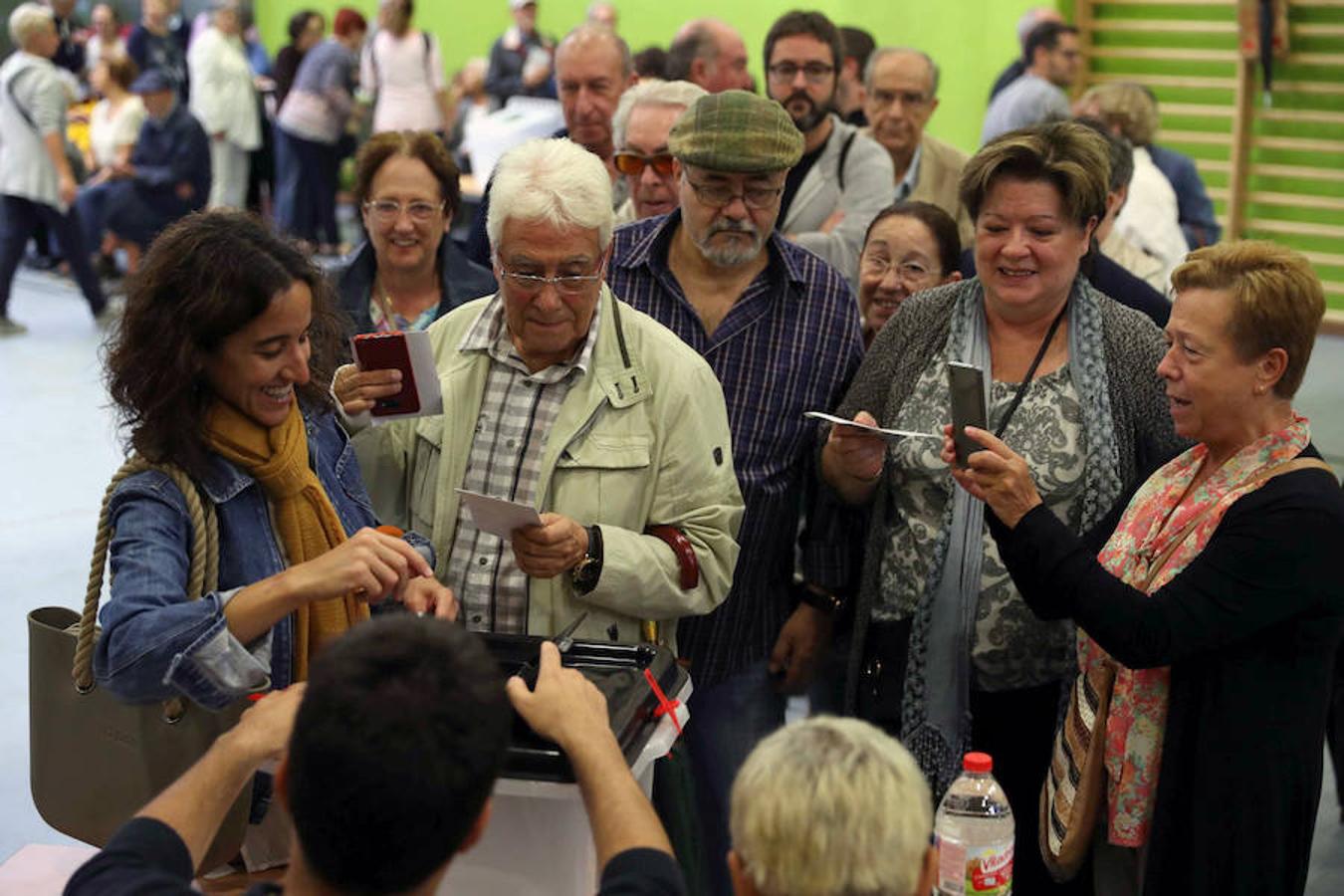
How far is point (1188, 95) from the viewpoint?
11891 millimetres

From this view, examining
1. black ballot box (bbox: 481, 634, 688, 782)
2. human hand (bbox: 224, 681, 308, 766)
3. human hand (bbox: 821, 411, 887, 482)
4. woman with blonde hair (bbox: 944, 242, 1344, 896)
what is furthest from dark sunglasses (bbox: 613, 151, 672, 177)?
human hand (bbox: 224, 681, 308, 766)

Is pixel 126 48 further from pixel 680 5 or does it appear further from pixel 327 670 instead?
pixel 327 670

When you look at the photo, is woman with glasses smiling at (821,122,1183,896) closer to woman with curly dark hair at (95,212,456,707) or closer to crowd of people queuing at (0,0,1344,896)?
crowd of people queuing at (0,0,1344,896)

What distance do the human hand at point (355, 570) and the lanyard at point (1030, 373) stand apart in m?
1.25

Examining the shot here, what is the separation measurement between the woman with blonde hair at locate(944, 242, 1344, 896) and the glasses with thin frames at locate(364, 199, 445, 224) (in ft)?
5.28

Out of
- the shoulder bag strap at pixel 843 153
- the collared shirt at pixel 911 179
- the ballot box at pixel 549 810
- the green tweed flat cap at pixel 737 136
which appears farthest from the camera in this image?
the collared shirt at pixel 911 179

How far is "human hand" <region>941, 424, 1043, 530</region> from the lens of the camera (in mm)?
2643

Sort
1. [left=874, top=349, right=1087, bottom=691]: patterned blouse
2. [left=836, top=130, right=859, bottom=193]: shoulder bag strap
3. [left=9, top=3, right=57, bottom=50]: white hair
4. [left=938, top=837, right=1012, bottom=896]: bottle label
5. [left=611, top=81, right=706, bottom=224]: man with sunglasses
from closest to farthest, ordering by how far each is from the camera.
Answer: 1. [left=938, top=837, right=1012, bottom=896]: bottle label
2. [left=874, top=349, right=1087, bottom=691]: patterned blouse
3. [left=611, top=81, right=706, bottom=224]: man with sunglasses
4. [left=836, top=130, right=859, bottom=193]: shoulder bag strap
5. [left=9, top=3, right=57, bottom=50]: white hair

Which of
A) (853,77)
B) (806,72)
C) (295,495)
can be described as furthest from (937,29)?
(295,495)

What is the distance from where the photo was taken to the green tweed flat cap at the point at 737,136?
3244 millimetres

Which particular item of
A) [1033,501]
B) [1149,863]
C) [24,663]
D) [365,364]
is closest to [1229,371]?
[1033,501]

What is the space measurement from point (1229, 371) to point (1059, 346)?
0.54 meters

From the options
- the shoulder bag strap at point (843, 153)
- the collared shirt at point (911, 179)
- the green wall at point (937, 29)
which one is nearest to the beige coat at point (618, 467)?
the shoulder bag strap at point (843, 153)

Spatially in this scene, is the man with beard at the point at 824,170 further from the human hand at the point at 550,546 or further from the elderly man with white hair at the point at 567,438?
the human hand at the point at 550,546
